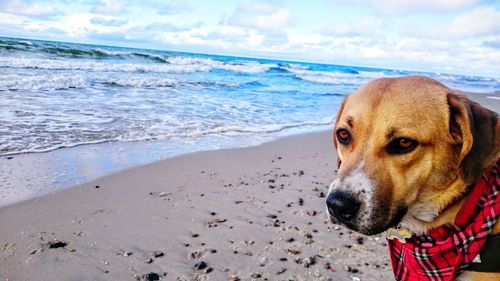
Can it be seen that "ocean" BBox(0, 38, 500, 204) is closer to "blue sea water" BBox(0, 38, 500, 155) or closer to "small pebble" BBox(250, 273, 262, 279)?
"blue sea water" BBox(0, 38, 500, 155)

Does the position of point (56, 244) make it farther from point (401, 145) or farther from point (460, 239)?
point (460, 239)

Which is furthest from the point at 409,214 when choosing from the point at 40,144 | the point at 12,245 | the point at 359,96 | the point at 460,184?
the point at 40,144

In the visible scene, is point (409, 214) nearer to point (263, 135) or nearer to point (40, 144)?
point (40, 144)

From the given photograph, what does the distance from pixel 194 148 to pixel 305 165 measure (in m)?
2.40

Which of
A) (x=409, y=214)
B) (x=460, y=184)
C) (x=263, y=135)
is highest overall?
(x=460, y=184)

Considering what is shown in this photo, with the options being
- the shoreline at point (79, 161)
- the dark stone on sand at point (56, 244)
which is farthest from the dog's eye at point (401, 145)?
the shoreline at point (79, 161)

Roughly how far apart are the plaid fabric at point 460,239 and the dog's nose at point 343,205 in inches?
25.8

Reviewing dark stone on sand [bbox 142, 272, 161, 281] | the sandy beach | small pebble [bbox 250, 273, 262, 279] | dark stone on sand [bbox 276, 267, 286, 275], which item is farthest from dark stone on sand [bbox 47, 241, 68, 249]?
dark stone on sand [bbox 276, 267, 286, 275]

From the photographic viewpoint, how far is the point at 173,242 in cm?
459

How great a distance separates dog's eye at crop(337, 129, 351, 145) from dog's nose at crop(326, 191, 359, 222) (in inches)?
22.2

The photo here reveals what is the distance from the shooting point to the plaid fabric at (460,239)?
2537mm

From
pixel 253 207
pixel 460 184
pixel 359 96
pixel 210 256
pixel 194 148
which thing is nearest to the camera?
pixel 460 184

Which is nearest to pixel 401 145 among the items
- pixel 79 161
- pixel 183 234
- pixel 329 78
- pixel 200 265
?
pixel 200 265

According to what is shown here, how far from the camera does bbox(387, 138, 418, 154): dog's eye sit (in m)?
2.73
